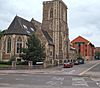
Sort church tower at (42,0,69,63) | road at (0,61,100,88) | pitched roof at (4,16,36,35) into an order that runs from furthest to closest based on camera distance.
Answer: church tower at (42,0,69,63) → pitched roof at (4,16,36,35) → road at (0,61,100,88)

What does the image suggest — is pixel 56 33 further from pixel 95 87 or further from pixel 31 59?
pixel 95 87

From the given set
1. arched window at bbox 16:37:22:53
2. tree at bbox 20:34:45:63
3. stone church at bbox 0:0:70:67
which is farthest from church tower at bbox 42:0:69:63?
tree at bbox 20:34:45:63

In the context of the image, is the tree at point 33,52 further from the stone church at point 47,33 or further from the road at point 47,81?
the road at point 47,81

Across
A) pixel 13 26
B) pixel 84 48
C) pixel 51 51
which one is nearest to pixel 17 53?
pixel 13 26

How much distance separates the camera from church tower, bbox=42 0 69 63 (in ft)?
239

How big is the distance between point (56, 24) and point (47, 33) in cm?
376

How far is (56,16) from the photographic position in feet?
241

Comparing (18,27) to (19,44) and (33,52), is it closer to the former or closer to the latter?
(19,44)

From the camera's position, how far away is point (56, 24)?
73000 mm

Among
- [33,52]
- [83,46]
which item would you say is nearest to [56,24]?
[33,52]

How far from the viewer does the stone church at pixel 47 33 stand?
60812 mm

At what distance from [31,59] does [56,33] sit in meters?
23.0

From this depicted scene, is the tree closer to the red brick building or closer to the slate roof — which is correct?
the slate roof

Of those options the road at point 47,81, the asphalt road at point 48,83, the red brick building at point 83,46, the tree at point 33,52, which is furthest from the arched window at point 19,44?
the red brick building at point 83,46
